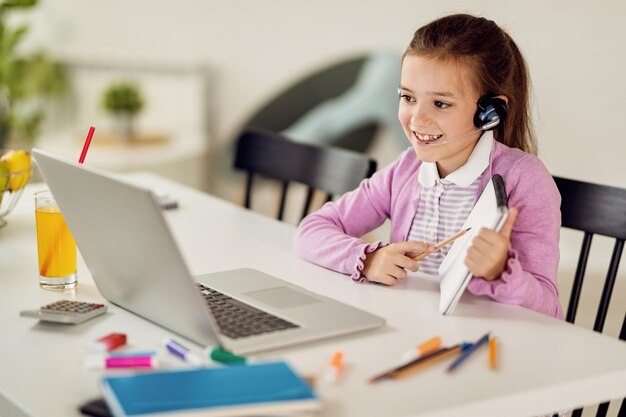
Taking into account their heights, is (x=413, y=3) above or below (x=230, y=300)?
above

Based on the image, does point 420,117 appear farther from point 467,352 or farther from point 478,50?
point 467,352

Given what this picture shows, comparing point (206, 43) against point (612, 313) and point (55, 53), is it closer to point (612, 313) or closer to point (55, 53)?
point (55, 53)

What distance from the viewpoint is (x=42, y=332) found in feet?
4.00

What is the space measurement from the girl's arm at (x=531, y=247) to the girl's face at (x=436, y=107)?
0.11 metres

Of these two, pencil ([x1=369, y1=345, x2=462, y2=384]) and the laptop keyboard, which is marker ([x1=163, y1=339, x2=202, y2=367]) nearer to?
the laptop keyboard

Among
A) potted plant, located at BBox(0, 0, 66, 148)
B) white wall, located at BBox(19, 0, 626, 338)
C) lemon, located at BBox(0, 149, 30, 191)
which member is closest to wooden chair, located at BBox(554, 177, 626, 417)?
white wall, located at BBox(19, 0, 626, 338)

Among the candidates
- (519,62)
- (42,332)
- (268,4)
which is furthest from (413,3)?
(42,332)

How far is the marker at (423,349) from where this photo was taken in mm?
1125

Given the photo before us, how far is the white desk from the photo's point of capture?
1.02 metres

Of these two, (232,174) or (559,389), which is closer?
(559,389)

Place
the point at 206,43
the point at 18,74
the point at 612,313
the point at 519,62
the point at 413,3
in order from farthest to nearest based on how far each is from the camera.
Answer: the point at 18,74
the point at 206,43
the point at 413,3
the point at 612,313
the point at 519,62

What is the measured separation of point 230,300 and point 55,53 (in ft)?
11.9

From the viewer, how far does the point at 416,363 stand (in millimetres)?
1101

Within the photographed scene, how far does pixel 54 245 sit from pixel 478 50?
0.74m
